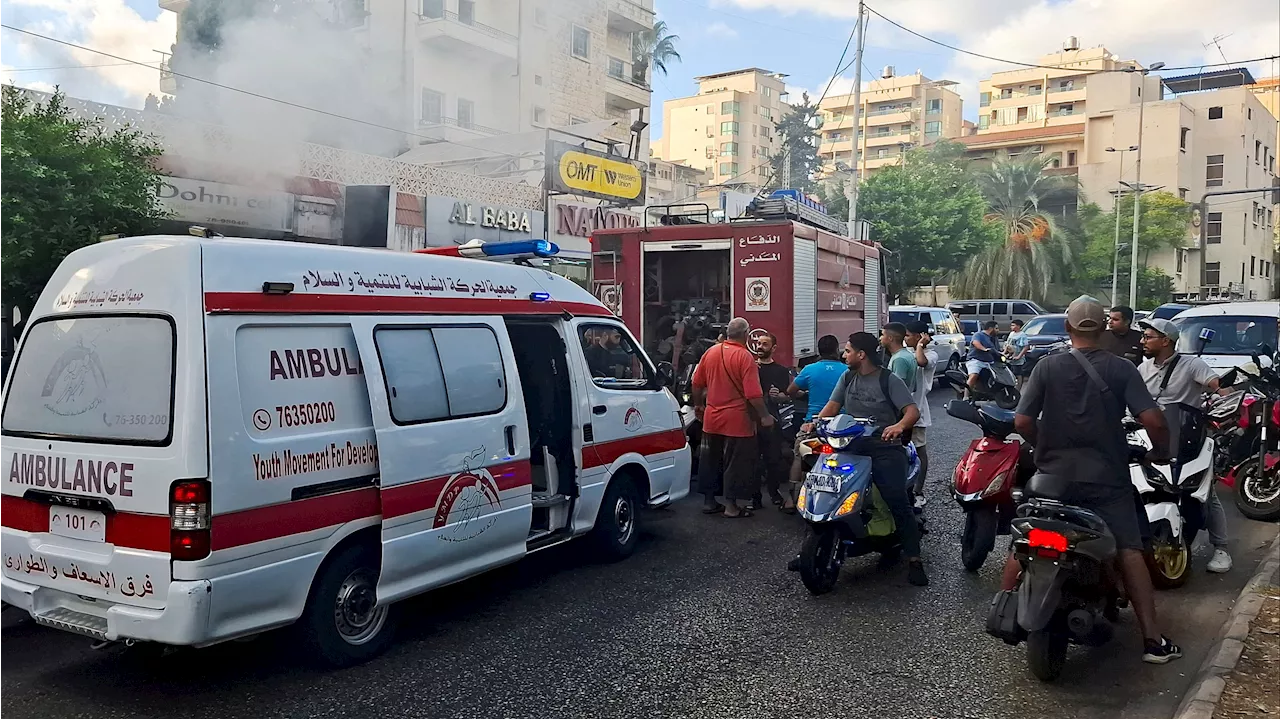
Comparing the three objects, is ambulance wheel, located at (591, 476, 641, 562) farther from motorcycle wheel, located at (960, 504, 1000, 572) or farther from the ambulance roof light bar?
motorcycle wheel, located at (960, 504, 1000, 572)

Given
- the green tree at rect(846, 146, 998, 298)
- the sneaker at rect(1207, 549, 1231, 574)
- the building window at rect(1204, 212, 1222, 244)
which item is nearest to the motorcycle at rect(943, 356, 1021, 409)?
the sneaker at rect(1207, 549, 1231, 574)

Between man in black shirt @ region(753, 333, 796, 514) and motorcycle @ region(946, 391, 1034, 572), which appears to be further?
man in black shirt @ region(753, 333, 796, 514)

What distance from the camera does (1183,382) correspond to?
6.18 metres

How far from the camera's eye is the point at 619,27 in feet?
131

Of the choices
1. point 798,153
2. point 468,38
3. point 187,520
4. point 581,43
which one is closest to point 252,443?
point 187,520

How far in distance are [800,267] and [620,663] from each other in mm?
6865

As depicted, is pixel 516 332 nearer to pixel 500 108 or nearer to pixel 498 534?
pixel 498 534

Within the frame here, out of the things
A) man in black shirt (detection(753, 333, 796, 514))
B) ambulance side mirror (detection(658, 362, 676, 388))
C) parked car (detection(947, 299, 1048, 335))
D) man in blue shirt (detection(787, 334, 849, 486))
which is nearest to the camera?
man in blue shirt (detection(787, 334, 849, 486))

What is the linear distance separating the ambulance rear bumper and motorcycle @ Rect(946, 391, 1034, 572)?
13.3 feet

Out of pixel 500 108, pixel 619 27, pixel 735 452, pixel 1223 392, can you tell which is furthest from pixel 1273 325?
pixel 619 27

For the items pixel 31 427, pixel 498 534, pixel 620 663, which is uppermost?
pixel 31 427

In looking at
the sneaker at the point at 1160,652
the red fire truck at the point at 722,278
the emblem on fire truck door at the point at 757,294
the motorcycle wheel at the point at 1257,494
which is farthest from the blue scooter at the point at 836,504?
the emblem on fire truck door at the point at 757,294

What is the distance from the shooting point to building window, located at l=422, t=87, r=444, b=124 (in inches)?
1130

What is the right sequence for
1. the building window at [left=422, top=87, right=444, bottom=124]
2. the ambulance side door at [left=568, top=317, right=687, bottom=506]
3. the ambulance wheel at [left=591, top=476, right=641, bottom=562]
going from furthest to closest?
the building window at [left=422, top=87, right=444, bottom=124] < the ambulance wheel at [left=591, top=476, right=641, bottom=562] < the ambulance side door at [left=568, top=317, right=687, bottom=506]
